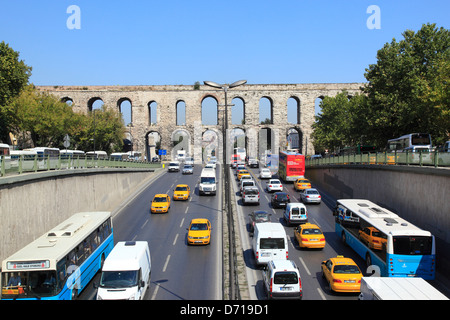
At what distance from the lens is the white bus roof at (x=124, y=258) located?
55.4 feet

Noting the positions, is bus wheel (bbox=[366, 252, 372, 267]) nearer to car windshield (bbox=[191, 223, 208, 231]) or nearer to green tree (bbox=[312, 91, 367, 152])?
car windshield (bbox=[191, 223, 208, 231])

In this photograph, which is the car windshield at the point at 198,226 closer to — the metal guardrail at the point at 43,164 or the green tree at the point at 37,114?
the metal guardrail at the point at 43,164

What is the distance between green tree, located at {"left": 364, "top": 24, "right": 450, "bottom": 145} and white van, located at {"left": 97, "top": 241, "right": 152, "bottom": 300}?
116ft

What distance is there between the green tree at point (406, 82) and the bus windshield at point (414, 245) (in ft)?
86.9

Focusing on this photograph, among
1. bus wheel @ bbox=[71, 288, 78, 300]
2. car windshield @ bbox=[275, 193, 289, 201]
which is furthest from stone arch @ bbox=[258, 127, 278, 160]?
bus wheel @ bbox=[71, 288, 78, 300]

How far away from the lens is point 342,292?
61.6ft

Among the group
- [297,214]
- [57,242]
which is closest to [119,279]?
[57,242]

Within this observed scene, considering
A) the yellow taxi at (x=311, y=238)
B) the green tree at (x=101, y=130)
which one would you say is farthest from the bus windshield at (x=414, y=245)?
the green tree at (x=101, y=130)

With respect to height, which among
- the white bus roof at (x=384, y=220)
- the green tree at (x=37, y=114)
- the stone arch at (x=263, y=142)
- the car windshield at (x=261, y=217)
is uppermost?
the green tree at (x=37, y=114)

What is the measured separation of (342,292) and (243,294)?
4.58 m

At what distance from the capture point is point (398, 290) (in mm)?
13031

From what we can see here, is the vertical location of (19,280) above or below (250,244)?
above
